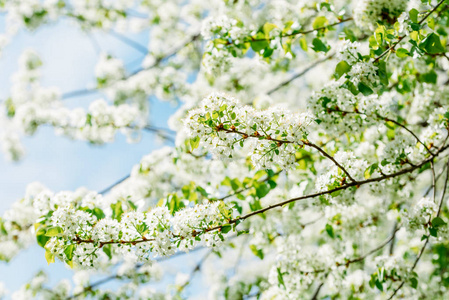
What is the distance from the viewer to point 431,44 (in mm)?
3291

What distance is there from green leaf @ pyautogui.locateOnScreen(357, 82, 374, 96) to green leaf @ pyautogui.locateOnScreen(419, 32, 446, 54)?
58 cm

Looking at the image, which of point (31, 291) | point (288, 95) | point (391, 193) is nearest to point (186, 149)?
point (391, 193)

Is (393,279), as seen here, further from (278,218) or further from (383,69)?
(383,69)

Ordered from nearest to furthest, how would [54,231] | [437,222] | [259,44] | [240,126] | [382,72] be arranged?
[240,126]
[54,231]
[382,72]
[437,222]
[259,44]

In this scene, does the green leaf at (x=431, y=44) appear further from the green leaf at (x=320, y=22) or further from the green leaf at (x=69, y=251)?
A: the green leaf at (x=69, y=251)

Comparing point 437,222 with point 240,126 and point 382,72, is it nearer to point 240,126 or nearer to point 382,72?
point 382,72

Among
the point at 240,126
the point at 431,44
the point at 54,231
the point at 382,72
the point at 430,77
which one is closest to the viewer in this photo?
the point at 240,126

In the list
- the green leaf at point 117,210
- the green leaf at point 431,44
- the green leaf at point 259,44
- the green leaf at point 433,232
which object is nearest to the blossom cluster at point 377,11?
the green leaf at point 259,44

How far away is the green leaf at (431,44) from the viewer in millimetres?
3273

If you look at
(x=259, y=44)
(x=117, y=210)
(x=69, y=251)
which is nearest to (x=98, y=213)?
(x=117, y=210)

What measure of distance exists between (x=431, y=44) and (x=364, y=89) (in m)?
0.69

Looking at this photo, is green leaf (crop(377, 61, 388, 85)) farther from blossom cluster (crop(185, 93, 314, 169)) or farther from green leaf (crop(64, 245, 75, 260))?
green leaf (crop(64, 245, 75, 260))

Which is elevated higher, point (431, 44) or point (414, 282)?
point (431, 44)

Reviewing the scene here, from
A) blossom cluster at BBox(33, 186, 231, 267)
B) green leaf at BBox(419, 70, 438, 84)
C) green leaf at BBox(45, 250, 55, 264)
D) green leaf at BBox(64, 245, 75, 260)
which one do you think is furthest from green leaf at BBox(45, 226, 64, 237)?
green leaf at BBox(419, 70, 438, 84)
